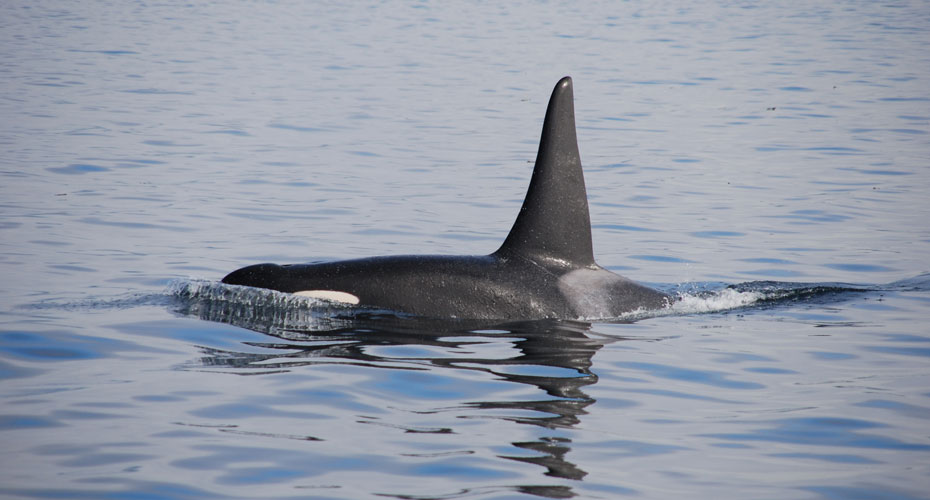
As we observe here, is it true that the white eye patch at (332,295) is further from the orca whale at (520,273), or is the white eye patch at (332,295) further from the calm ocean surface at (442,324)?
the calm ocean surface at (442,324)

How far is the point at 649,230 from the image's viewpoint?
49.0 feet

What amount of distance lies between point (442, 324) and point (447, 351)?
87cm

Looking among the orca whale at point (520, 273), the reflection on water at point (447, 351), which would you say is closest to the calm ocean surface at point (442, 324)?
the reflection on water at point (447, 351)

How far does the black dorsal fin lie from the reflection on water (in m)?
0.77

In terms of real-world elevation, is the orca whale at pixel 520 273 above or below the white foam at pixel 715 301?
above

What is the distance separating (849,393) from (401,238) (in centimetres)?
693

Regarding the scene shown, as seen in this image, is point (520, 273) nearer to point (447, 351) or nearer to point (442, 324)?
point (442, 324)

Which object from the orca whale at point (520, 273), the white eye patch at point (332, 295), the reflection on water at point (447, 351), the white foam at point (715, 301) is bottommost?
the reflection on water at point (447, 351)

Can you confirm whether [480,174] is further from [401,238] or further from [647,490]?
[647,490]

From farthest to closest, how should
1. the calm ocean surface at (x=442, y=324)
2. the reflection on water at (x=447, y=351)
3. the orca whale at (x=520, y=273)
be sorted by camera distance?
the orca whale at (x=520, y=273) < the reflection on water at (x=447, y=351) < the calm ocean surface at (x=442, y=324)

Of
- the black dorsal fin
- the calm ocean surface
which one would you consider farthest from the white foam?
the black dorsal fin

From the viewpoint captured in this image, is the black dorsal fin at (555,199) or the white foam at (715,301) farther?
the white foam at (715,301)

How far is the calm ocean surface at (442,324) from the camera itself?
6.30 m

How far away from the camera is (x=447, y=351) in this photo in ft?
28.3
